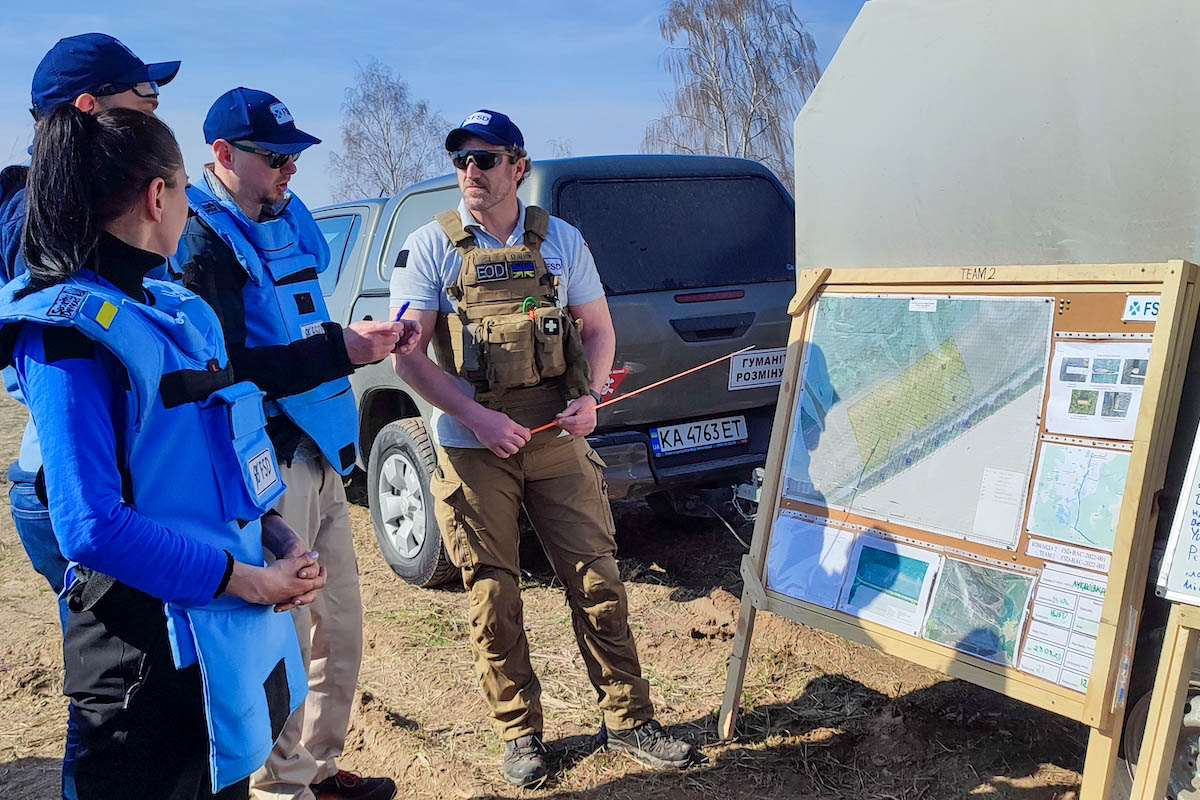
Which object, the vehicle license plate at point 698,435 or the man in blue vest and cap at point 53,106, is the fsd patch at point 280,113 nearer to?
the man in blue vest and cap at point 53,106

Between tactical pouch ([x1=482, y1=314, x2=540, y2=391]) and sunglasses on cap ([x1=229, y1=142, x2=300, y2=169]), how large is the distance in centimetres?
73

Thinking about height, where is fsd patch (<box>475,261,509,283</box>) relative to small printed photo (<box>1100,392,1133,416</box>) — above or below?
above

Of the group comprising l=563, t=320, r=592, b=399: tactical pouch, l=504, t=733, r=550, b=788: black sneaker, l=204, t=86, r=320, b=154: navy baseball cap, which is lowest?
l=504, t=733, r=550, b=788: black sneaker

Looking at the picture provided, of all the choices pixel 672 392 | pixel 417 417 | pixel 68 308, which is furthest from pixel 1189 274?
pixel 417 417

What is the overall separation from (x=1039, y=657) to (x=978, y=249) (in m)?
1.26

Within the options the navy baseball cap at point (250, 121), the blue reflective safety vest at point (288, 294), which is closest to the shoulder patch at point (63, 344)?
the blue reflective safety vest at point (288, 294)

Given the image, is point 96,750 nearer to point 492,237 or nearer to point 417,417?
point 492,237

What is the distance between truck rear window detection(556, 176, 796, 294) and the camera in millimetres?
4328

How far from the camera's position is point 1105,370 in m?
2.46

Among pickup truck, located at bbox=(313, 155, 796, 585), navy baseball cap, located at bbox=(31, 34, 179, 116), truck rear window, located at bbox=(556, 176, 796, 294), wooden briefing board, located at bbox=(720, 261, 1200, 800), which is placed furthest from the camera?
truck rear window, located at bbox=(556, 176, 796, 294)

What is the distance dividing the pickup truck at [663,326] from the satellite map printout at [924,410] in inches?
44.7

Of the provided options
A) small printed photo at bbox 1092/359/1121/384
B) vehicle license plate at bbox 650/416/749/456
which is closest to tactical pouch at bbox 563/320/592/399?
vehicle license plate at bbox 650/416/749/456

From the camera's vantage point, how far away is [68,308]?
4.82 ft

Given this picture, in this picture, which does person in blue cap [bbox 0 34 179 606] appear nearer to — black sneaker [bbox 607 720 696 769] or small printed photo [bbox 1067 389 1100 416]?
black sneaker [bbox 607 720 696 769]
